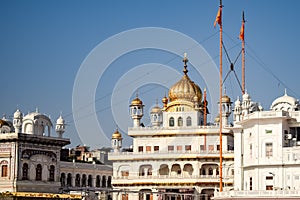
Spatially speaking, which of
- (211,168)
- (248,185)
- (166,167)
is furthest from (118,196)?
(248,185)

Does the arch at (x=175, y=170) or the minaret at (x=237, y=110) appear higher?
the minaret at (x=237, y=110)

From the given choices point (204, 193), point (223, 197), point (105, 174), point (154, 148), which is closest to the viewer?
point (223, 197)

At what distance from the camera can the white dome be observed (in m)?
54.3

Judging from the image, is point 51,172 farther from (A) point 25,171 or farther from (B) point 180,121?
(B) point 180,121

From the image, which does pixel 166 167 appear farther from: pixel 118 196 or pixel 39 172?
pixel 39 172

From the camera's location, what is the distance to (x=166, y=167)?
66.3 metres

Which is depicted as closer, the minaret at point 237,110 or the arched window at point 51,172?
the minaret at point 237,110

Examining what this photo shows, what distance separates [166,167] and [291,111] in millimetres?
17341

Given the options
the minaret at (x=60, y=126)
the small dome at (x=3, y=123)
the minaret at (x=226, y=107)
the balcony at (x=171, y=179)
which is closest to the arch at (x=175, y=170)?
the balcony at (x=171, y=179)

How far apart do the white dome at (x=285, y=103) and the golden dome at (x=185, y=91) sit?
13865mm

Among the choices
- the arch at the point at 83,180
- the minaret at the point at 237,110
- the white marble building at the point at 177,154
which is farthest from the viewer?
the arch at the point at 83,180

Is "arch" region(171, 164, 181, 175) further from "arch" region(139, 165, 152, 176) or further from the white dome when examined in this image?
the white dome

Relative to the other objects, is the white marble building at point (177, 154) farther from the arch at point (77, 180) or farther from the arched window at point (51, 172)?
the arch at point (77, 180)

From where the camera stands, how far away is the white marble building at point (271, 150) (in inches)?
2004
